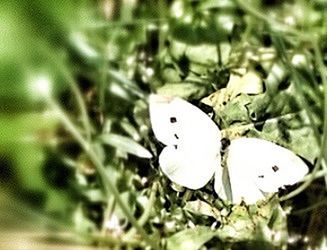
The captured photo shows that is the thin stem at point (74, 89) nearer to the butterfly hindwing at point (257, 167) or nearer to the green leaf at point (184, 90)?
the green leaf at point (184, 90)

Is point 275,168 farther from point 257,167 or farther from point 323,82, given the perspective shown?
point 323,82

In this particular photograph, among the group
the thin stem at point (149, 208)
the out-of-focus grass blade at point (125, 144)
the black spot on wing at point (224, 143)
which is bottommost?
the thin stem at point (149, 208)

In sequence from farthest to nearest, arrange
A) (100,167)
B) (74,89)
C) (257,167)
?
(74,89), (100,167), (257,167)

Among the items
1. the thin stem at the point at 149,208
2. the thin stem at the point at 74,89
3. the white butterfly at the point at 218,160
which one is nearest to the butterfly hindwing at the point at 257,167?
the white butterfly at the point at 218,160

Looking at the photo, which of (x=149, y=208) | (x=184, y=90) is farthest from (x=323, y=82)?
(x=149, y=208)

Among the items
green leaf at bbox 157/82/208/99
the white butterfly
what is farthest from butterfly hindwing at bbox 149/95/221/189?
green leaf at bbox 157/82/208/99

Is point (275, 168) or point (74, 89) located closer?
point (275, 168)

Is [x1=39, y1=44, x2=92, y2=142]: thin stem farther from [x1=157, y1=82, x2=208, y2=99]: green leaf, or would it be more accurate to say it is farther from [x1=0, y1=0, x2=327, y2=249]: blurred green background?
[x1=157, y1=82, x2=208, y2=99]: green leaf
